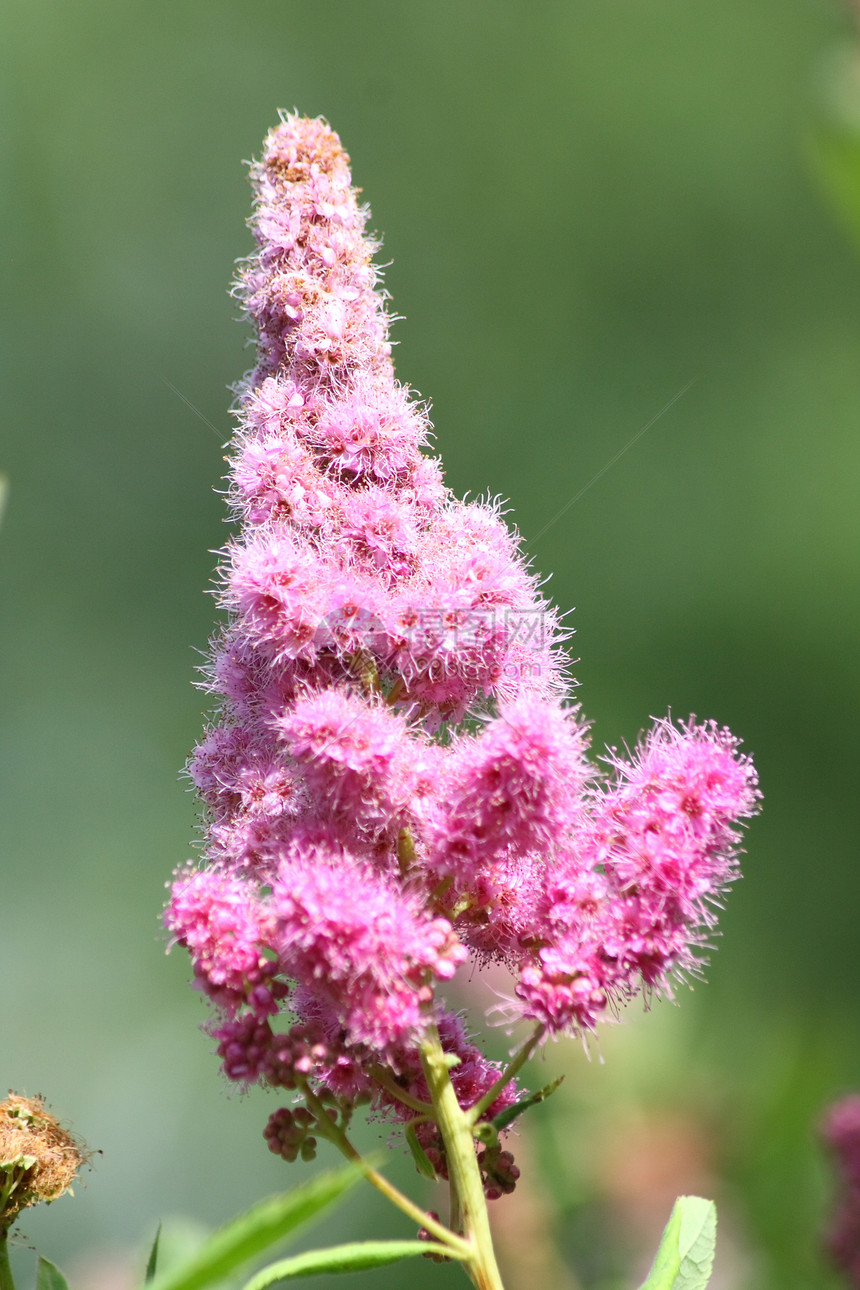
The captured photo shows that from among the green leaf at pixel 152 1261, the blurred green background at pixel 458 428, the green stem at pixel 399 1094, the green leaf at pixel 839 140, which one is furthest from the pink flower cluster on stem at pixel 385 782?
the blurred green background at pixel 458 428

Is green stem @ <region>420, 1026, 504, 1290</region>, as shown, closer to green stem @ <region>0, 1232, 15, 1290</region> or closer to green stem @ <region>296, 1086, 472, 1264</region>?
green stem @ <region>296, 1086, 472, 1264</region>

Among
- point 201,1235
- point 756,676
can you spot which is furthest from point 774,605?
point 201,1235

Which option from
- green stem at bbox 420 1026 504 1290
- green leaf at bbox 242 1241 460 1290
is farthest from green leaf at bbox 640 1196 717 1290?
green leaf at bbox 242 1241 460 1290

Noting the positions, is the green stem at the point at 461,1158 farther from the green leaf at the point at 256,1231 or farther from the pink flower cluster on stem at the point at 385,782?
the green leaf at the point at 256,1231

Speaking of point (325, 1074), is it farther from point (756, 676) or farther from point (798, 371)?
point (798, 371)

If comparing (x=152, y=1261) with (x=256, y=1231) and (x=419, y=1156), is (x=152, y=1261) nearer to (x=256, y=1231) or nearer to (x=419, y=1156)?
(x=419, y=1156)

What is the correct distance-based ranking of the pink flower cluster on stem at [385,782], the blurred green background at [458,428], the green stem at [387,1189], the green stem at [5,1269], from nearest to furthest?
the green stem at [387,1189] → the pink flower cluster on stem at [385,782] → the green stem at [5,1269] → the blurred green background at [458,428]

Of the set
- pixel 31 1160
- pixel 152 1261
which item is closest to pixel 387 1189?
pixel 152 1261
